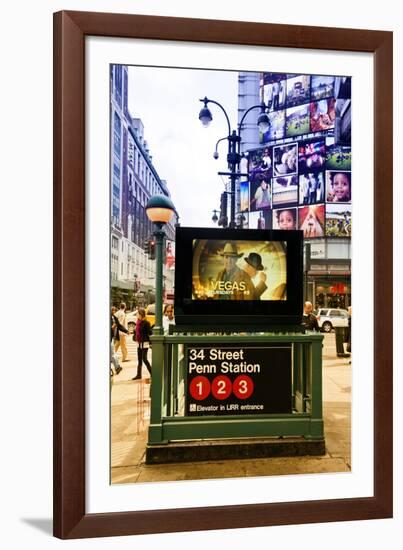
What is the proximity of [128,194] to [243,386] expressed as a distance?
1390 millimetres

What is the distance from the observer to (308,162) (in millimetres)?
2326

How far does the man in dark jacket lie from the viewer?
2.38 metres

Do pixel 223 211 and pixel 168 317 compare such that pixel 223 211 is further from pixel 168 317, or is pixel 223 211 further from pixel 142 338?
pixel 142 338

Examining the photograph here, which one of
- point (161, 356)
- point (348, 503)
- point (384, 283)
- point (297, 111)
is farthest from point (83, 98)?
point (348, 503)

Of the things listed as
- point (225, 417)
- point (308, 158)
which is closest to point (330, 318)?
point (225, 417)

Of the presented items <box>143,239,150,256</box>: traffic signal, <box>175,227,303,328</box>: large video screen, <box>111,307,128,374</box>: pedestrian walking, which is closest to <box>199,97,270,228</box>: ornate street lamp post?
<box>175,227,303,328</box>: large video screen

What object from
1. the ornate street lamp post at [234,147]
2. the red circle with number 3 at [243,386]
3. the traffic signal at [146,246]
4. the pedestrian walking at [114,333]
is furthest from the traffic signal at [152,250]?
the red circle with number 3 at [243,386]

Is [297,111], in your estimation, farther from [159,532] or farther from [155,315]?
[159,532]

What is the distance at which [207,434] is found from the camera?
7.51 feet

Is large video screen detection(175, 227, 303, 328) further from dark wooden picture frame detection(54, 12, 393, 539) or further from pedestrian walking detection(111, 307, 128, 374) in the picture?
dark wooden picture frame detection(54, 12, 393, 539)

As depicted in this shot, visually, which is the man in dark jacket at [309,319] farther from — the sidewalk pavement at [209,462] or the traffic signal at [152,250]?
the traffic signal at [152,250]

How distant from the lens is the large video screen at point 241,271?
237 centimetres

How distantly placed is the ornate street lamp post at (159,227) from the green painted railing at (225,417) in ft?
0.54

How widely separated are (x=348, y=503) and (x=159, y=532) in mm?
1141
